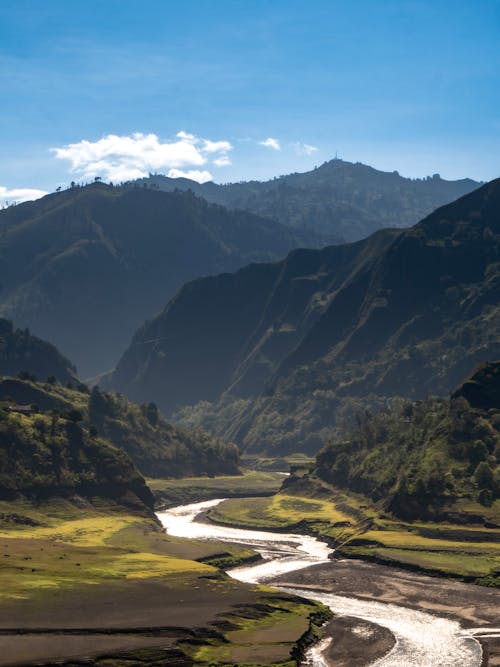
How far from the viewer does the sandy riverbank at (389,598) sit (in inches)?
5162

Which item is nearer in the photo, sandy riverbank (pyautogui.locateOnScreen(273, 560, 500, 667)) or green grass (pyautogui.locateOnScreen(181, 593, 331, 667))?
green grass (pyautogui.locateOnScreen(181, 593, 331, 667))

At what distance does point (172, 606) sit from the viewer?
14150 centimetres

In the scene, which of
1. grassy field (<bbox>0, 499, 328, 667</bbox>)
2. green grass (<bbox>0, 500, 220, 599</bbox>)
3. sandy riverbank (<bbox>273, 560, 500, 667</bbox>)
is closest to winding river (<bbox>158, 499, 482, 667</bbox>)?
sandy riverbank (<bbox>273, 560, 500, 667</bbox>)

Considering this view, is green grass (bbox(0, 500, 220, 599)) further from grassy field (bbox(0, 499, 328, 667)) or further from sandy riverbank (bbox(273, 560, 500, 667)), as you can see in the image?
sandy riverbank (bbox(273, 560, 500, 667))

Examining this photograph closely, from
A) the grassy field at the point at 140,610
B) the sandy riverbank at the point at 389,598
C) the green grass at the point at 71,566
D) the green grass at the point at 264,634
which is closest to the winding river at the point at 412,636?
the sandy riverbank at the point at 389,598

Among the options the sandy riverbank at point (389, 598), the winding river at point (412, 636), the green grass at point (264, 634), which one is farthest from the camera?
the sandy riverbank at point (389, 598)

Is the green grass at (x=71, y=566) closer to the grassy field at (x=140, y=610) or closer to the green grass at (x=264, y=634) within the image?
the grassy field at (x=140, y=610)

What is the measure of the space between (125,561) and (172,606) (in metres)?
39.0

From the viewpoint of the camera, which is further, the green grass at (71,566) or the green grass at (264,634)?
the green grass at (71,566)

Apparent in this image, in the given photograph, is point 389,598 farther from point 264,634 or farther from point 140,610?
point 140,610

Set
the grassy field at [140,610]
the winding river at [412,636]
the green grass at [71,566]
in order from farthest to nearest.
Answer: the green grass at [71,566]
the winding river at [412,636]
the grassy field at [140,610]

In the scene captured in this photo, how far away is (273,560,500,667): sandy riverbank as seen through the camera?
5162 inches

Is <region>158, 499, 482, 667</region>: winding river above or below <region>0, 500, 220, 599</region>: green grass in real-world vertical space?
below

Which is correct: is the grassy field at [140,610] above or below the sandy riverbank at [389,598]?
above
